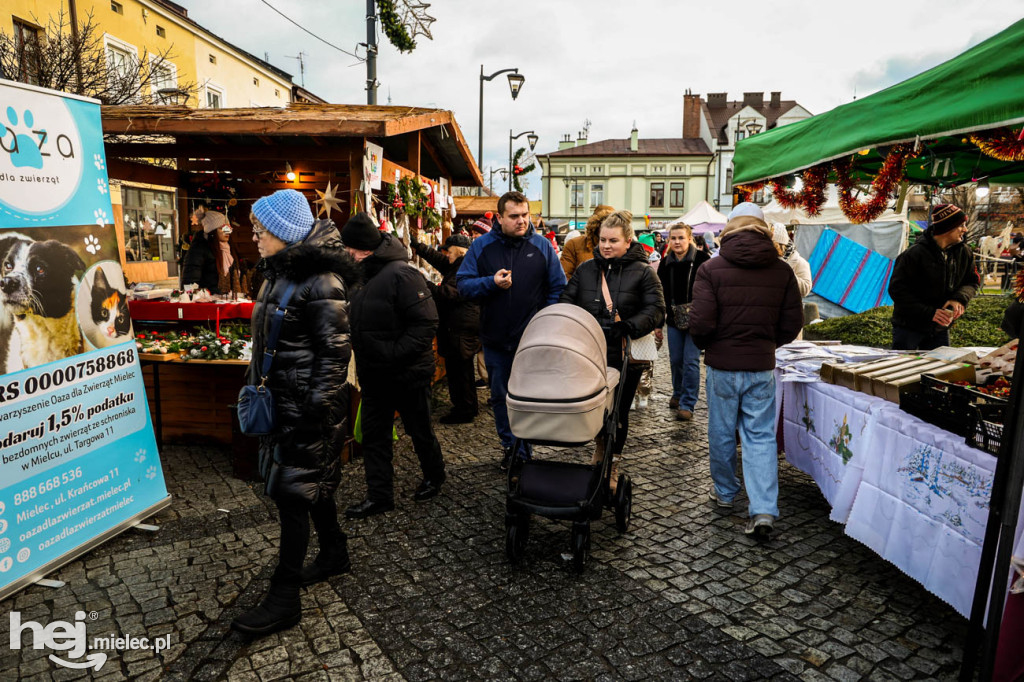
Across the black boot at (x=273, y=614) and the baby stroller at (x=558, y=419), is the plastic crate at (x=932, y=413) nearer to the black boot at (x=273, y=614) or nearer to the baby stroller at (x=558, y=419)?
the baby stroller at (x=558, y=419)

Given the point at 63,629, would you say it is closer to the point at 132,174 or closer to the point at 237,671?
the point at 237,671

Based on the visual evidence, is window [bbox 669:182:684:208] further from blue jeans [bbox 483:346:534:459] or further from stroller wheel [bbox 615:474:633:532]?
stroller wheel [bbox 615:474:633:532]

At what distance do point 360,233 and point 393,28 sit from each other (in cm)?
645

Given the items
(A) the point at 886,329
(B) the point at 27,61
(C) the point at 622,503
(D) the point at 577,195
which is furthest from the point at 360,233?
(D) the point at 577,195

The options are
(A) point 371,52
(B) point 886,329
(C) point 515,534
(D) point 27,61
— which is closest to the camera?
(C) point 515,534

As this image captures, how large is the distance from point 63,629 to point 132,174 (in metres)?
7.11

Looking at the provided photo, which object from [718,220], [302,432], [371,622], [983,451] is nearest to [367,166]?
[302,432]

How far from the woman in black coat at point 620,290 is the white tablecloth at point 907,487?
1.34m

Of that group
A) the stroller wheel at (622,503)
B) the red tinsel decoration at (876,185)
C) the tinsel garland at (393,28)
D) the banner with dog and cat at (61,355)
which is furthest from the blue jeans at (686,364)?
the tinsel garland at (393,28)

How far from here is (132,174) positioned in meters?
8.30

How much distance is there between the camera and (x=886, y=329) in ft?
31.7

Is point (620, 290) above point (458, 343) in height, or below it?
above

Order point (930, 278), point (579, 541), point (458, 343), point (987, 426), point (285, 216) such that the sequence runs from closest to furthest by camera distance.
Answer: point (987, 426)
point (285, 216)
point (579, 541)
point (930, 278)
point (458, 343)

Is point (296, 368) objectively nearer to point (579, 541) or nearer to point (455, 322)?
point (579, 541)
